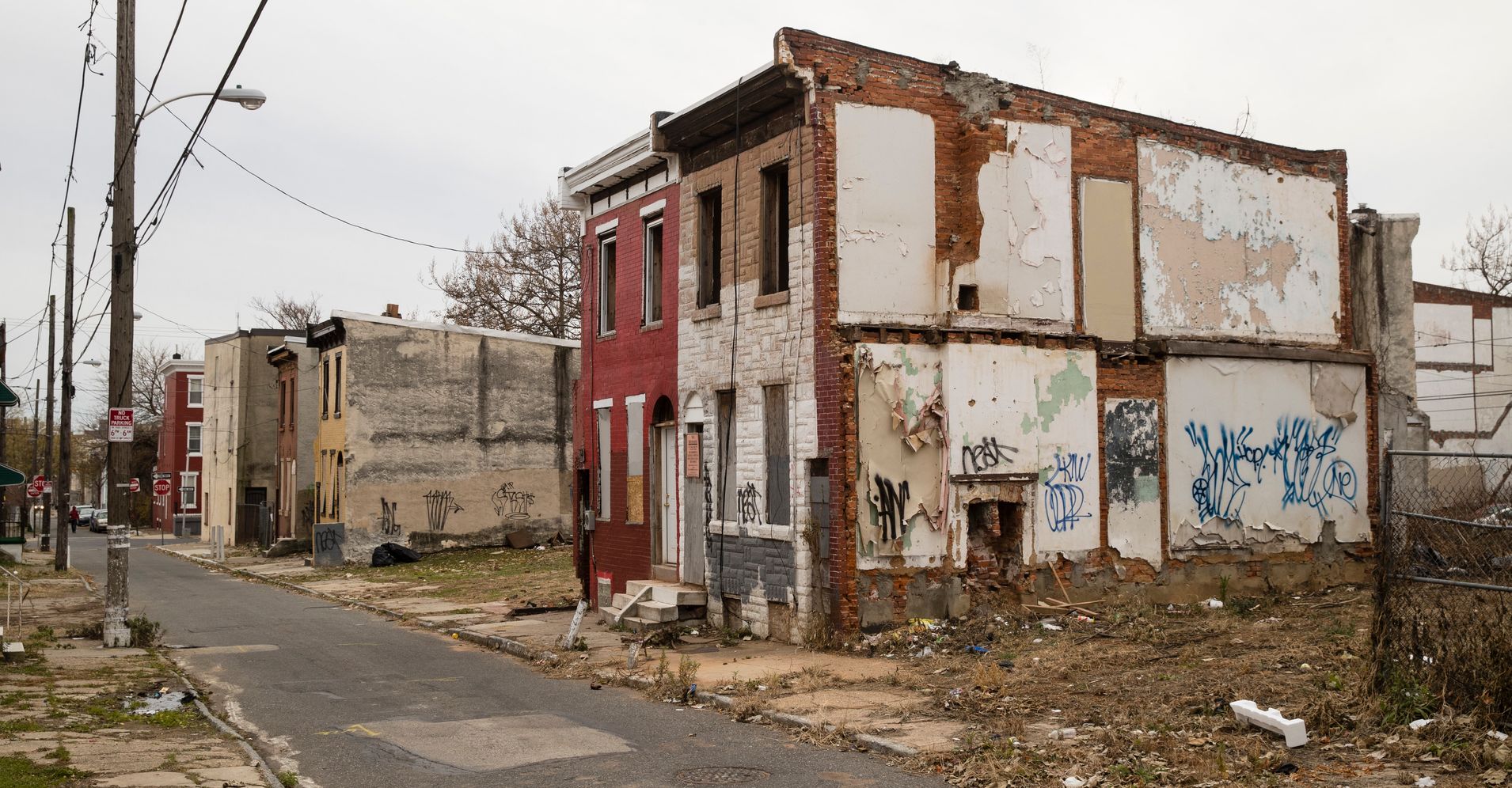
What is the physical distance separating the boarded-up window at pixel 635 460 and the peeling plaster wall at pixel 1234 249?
7884 millimetres

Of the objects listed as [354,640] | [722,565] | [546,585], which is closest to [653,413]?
[722,565]

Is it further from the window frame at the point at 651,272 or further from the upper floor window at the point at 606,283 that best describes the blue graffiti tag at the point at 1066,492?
the upper floor window at the point at 606,283

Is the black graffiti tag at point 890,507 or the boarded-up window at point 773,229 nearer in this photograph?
the black graffiti tag at point 890,507

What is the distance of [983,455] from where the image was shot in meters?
15.3

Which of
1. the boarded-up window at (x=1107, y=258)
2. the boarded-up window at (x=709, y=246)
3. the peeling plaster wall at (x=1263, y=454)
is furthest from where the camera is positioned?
the boarded-up window at (x=709, y=246)

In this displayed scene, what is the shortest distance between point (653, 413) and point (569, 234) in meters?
25.6

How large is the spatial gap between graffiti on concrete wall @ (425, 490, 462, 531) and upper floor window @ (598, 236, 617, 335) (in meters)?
16.1

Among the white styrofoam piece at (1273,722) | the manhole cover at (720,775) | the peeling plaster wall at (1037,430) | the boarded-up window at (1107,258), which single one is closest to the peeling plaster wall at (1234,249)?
the boarded-up window at (1107,258)

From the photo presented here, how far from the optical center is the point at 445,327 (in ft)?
118

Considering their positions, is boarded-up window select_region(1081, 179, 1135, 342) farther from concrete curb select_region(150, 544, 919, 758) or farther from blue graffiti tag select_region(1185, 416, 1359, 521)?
concrete curb select_region(150, 544, 919, 758)

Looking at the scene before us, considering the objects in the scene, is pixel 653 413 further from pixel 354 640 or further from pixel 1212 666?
pixel 1212 666

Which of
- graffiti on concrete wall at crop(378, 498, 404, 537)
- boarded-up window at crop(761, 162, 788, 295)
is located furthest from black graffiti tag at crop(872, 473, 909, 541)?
graffiti on concrete wall at crop(378, 498, 404, 537)

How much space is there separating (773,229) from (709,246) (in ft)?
5.94

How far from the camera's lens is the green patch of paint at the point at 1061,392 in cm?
1591
